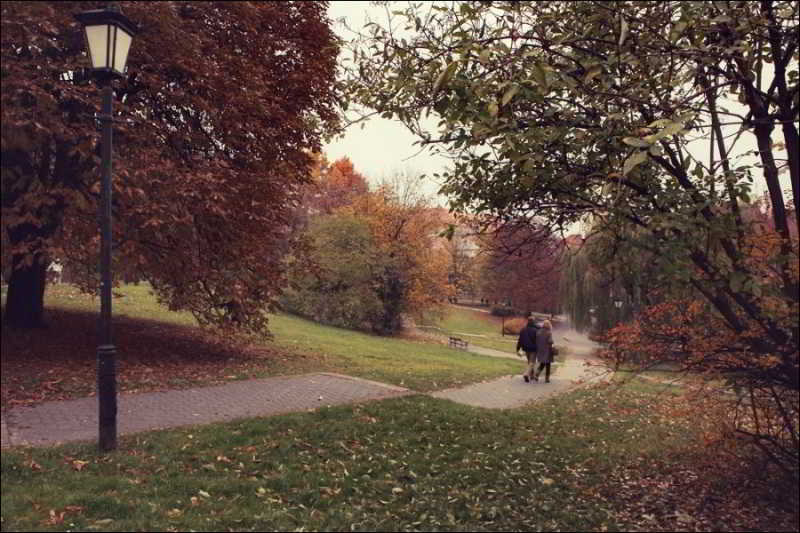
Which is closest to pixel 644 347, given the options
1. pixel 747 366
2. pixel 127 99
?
pixel 747 366

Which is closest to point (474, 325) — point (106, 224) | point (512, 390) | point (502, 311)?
point (502, 311)

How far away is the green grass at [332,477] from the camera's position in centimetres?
458

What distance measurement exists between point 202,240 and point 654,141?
21.5 feet

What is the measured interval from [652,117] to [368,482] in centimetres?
444

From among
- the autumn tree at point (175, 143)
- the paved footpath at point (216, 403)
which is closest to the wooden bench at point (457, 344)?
the paved footpath at point (216, 403)

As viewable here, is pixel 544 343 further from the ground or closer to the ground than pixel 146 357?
closer to the ground

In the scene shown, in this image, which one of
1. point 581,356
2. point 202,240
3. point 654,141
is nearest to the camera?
point 654,141

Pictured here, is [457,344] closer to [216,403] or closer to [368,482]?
[216,403]

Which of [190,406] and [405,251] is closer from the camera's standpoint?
[190,406]

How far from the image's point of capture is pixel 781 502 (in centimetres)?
577

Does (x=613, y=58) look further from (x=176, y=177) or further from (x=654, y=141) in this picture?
(x=176, y=177)

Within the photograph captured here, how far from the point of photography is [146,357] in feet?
30.3

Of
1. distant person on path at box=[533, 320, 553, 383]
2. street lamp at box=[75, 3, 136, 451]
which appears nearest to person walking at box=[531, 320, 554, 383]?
distant person on path at box=[533, 320, 553, 383]

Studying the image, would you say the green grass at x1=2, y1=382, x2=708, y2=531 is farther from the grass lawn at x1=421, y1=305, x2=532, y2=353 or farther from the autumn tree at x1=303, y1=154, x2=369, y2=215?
the autumn tree at x1=303, y1=154, x2=369, y2=215
